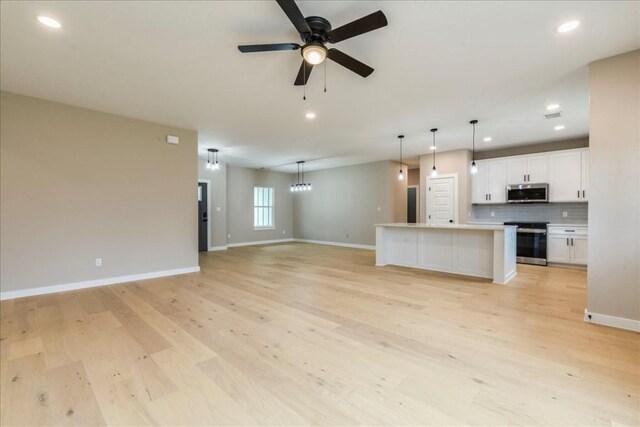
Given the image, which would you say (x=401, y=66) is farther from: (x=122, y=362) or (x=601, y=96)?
(x=122, y=362)

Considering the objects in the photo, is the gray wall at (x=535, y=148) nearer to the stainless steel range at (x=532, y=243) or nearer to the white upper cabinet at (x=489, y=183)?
the white upper cabinet at (x=489, y=183)

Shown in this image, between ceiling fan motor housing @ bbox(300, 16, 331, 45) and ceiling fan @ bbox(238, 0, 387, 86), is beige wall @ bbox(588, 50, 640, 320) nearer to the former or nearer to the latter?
ceiling fan @ bbox(238, 0, 387, 86)

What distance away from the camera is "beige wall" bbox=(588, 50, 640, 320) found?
2.75 meters

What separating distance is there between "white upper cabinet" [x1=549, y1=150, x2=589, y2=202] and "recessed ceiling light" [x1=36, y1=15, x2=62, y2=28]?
26.7ft

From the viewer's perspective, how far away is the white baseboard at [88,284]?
149 inches

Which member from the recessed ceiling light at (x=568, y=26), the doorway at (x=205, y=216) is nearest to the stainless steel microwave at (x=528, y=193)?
the recessed ceiling light at (x=568, y=26)

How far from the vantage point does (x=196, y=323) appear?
9.62 ft

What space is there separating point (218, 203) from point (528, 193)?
27.2 ft

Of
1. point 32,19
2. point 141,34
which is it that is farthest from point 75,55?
point 141,34

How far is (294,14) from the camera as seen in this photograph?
195 cm

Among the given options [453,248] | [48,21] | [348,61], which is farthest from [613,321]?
[48,21]

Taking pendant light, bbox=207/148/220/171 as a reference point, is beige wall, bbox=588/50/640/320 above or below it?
below

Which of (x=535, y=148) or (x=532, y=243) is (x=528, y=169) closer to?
→ (x=535, y=148)

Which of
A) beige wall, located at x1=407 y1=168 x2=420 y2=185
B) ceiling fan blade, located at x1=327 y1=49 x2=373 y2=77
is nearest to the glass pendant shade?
ceiling fan blade, located at x1=327 y1=49 x2=373 y2=77
